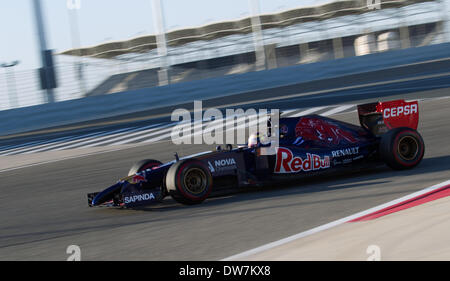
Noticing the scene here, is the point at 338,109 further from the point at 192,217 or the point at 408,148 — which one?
the point at 192,217

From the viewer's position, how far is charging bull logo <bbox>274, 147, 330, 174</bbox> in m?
7.59

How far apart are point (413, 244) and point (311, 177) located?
12.9 ft

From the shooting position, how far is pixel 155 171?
24.5 feet

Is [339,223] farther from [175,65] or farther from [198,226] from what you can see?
[175,65]

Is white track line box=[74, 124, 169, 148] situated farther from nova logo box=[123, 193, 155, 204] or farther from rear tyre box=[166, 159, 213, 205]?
rear tyre box=[166, 159, 213, 205]

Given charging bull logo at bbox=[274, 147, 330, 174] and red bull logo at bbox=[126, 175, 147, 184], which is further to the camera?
charging bull logo at bbox=[274, 147, 330, 174]

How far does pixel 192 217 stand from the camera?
6.60 m

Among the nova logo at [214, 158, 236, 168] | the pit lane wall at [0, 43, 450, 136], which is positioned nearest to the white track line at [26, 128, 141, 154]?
the pit lane wall at [0, 43, 450, 136]

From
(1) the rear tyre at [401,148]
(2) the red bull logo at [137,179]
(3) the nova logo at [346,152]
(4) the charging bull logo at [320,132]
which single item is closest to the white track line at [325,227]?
(1) the rear tyre at [401,148]

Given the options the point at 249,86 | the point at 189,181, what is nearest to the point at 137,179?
the point at 189,181

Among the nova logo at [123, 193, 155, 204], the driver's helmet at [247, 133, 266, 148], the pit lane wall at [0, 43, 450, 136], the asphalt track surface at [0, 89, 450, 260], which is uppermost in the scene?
the pit lane wall at [0, 43, 450, 136]

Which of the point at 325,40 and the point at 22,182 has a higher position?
the point at 325,40
